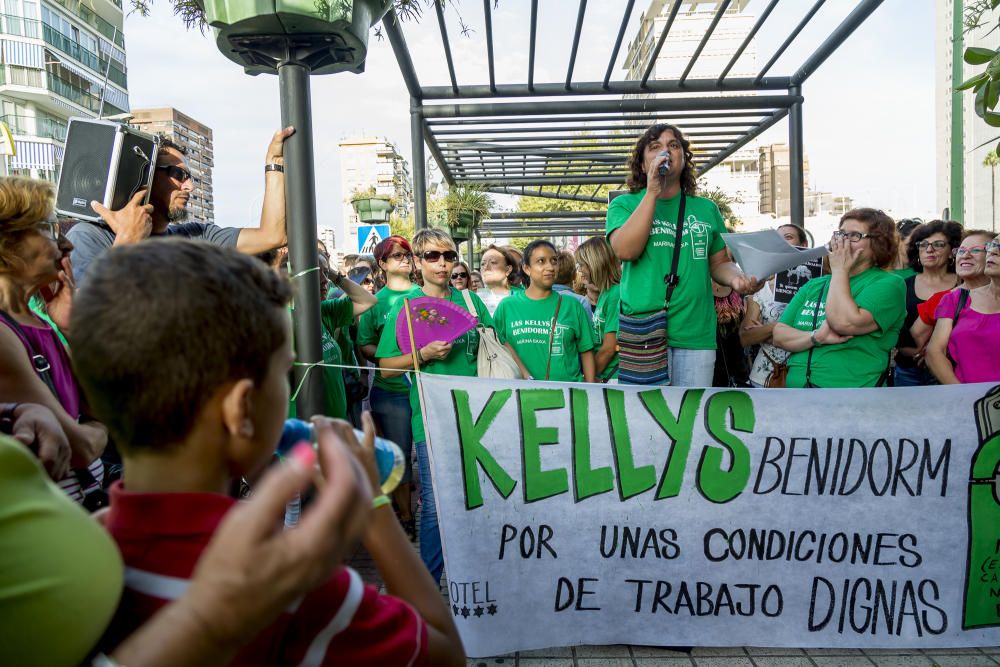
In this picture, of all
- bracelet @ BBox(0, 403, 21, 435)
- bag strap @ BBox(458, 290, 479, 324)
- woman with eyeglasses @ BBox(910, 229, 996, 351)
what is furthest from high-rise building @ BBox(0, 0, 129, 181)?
bracelet @ BBox(0, 403, 21, 435)

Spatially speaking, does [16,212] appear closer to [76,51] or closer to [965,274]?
[965,274]

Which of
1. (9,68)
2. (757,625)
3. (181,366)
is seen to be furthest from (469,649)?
(9,68)

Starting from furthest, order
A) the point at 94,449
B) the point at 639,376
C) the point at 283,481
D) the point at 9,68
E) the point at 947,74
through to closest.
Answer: the point at 9,68 < the point at 947,74 < the point at 639,376 < the point at 94,449 < the point at 283,481

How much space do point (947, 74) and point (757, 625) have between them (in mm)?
28256

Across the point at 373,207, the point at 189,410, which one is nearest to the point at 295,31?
the point at 189,410

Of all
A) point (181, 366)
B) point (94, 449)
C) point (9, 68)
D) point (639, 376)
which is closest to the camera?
point (181, 366)

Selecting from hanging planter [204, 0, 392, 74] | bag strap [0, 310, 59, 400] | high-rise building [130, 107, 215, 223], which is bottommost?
bag strap [0, 310, 59, 400]

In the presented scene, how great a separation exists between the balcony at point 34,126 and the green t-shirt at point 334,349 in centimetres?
5276

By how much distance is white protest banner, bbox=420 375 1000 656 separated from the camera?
10.4ft

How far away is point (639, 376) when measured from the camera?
3.65m

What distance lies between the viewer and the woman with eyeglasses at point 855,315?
12.0 feet

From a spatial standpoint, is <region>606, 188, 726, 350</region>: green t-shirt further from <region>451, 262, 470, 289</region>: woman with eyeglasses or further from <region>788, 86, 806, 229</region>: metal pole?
<region>451, 262, 470, 289</region>: woman with eyeglasses

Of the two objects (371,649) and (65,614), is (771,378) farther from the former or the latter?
(65,614)

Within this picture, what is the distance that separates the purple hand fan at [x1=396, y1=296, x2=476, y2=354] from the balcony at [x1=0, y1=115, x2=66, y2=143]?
5371 cm
